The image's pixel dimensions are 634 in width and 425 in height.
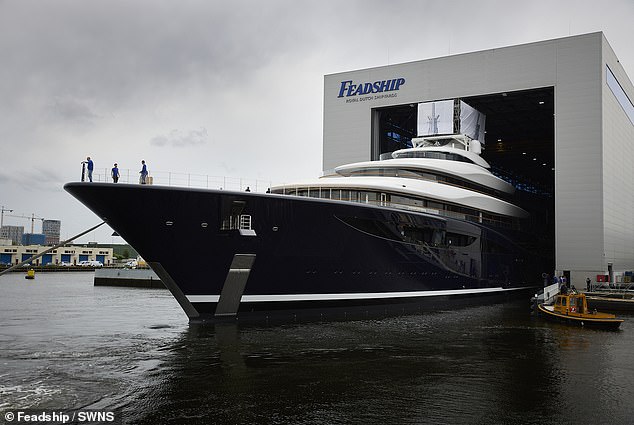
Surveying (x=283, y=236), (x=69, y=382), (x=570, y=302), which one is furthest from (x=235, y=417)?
(x=570, y=302)

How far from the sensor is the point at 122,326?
19250 mm

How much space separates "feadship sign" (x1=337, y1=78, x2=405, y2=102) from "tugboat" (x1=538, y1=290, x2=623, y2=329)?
20.3m

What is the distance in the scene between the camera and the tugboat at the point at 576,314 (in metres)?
19.6

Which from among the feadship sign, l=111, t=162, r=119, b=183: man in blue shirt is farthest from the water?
the feadship sign

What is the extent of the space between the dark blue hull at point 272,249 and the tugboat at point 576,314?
5.00 meters

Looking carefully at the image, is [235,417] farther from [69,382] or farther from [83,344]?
[83,344]

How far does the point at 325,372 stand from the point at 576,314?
42.8ft

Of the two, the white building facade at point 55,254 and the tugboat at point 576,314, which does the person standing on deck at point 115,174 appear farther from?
the white building facade at point 55,254

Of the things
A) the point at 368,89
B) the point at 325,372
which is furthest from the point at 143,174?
the point at 368,89

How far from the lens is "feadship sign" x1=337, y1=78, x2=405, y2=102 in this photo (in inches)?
1507

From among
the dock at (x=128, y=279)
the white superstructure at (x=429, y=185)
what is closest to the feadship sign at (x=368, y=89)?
the white superstructure at (x=429, y=185)

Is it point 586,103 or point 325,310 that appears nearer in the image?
point 325,310

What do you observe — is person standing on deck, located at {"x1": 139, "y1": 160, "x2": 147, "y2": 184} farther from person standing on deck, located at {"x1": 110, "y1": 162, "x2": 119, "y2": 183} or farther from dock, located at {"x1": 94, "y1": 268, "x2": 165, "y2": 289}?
dock, located at {"x1": 94, "y1": 268, "x2": 165, "y2": 289}

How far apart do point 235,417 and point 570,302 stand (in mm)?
17085
